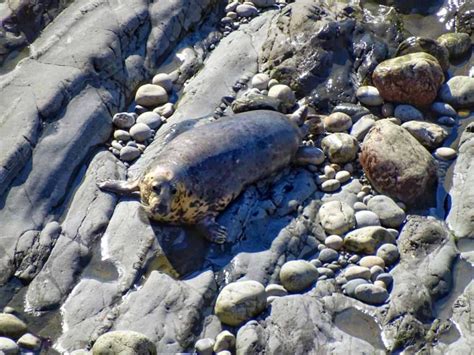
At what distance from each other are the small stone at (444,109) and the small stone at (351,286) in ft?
8.92

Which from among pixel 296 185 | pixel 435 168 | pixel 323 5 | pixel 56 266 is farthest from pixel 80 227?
pixel 323 5

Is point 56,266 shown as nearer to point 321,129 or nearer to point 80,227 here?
point 80,227

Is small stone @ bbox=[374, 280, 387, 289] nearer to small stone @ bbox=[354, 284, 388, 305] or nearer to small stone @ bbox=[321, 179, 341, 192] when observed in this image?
small stone @ bbox=[354, 284, 388, 305]

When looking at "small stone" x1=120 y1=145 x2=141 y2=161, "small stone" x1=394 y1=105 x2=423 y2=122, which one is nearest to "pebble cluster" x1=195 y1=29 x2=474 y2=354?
"small stone" x1=394 y1=105 x2=423 y2=122

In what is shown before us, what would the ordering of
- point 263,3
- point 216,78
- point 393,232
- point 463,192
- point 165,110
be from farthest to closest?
point 263,3, point 216,78, point 165,110, point 463,192, point 393,232

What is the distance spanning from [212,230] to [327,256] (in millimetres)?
1003

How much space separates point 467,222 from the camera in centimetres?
779

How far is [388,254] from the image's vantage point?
7.50 m

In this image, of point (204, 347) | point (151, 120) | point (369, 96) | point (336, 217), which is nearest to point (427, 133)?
point (369, 96)

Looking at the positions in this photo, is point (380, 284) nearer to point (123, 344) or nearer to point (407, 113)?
point (123, 344)

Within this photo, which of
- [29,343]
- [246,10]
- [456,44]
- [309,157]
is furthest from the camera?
[246,10]

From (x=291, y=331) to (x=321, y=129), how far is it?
2.71 m

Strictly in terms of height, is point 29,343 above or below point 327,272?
above

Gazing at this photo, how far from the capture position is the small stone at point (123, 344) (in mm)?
6383
